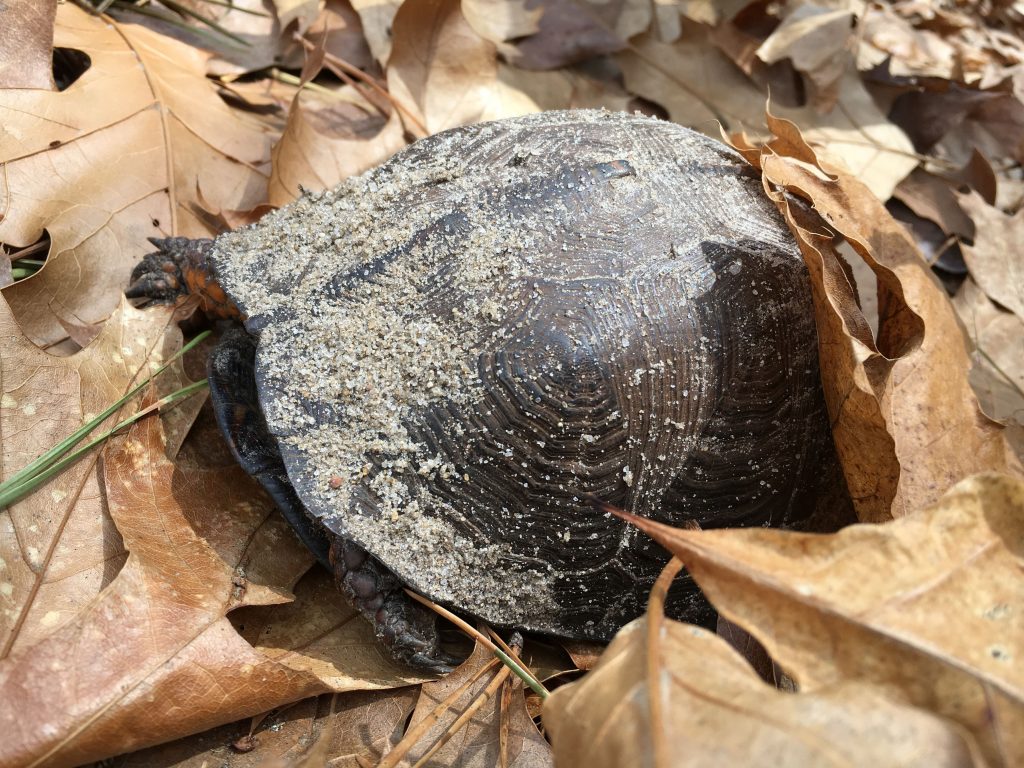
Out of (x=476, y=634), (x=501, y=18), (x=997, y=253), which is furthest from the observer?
(x=501, y=18)

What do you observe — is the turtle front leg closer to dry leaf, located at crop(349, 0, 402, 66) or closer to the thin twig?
the thin twig

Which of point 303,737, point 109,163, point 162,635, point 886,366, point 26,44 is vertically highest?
point 26,44

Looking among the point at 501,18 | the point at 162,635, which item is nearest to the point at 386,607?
the point at 162,635

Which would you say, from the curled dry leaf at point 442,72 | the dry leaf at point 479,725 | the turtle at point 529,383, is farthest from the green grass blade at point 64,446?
the curled dry leaf at point 442,72

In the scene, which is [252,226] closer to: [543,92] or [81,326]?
[81,326]

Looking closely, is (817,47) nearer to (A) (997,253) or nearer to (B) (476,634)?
(A) (997,253)

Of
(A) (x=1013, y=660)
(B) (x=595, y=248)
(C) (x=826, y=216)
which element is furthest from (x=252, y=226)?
(A) (x=1013, y=660)

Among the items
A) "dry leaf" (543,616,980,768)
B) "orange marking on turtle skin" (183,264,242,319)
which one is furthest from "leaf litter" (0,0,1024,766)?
"orange marking on turtle skin" (183,264,242,319)
